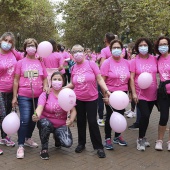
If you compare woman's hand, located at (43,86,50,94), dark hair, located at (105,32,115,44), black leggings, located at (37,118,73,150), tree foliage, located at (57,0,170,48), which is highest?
tree foliage, located at (57,0,170,48)

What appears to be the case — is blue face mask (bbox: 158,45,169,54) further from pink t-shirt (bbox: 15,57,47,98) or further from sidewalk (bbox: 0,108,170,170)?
pink t-shirt (bbox: 15,57,47,98)

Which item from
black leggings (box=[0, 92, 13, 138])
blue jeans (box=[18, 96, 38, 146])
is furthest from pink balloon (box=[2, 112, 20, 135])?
black leggings (box=[0, 92, 13, 138])

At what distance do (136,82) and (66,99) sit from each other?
1.40 m

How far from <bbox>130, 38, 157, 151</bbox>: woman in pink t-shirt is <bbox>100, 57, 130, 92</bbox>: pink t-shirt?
0.42 feet

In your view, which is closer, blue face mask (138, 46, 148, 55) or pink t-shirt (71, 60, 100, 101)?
pink t-shirt (71, 60, 100, 101)

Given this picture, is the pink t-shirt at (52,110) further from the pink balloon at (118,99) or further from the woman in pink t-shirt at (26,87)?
the pink balloon at (118,99)

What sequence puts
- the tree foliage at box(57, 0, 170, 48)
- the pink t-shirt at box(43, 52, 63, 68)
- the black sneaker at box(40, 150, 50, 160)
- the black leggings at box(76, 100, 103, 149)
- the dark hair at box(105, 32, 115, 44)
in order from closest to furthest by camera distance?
1. the black sneaker at box(40, 150, 50, 160)
2. the black leggings at box(76, 100, 103, 149)
3. the dark hair at box(105, 32, 115, 44)
4. the pink t-shirt at box(43, 52, 63, 68)
5. the tree foliage at box(57, 0, 170, 48)

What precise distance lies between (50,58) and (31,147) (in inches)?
93.5

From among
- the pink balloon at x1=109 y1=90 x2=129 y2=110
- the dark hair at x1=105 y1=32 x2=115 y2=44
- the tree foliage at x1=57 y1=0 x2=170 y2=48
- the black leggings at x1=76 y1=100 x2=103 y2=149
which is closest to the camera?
the pink balloon at x1=109 y1=90 x2=129 y2=110

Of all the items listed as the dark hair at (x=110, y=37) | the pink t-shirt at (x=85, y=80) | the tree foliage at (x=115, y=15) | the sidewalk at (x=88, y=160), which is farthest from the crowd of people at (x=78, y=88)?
the tree foliage at (x=115, y=15)

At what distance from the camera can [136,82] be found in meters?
5.12

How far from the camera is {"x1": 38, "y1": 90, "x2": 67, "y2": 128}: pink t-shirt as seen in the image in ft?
15.6

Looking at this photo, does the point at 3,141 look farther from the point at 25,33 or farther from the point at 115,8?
the point at 25,33

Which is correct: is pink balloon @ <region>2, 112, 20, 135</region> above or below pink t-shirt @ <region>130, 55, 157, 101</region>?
below
